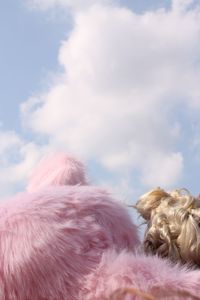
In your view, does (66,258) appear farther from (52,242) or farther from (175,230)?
(175,230)

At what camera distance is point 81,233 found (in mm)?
804

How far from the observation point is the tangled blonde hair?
1.10 m

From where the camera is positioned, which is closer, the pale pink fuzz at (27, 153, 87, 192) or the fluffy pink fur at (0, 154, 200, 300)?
the fluffy pink fur at (0, 154, 200, 300)

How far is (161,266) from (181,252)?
345mm

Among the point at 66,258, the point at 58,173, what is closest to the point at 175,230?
the point at 58,173

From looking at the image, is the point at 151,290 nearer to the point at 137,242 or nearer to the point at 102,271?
the point at 102,271

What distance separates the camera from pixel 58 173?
1.13m

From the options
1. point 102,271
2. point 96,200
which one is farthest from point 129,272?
point 96,200

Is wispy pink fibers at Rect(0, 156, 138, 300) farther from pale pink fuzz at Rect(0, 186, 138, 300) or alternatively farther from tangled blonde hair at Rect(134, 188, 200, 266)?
tangled blonde hair at Rect(134, 188, 200, 266)

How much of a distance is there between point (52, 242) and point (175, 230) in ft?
1.39

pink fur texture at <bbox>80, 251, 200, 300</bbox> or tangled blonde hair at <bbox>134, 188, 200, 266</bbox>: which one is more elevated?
tangled blonde hair at <bbox>134, 188, 200, 266</bbox>

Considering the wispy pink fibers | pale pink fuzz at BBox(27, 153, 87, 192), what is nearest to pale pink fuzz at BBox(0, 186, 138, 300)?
the wispy pink fibers

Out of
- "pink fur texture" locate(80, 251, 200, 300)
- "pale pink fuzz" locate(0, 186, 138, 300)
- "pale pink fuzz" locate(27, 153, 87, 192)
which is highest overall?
"pale pink fuzz" locate(27, 153, 87, 192)

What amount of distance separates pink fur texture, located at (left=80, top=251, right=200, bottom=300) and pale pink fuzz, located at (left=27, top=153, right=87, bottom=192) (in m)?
0.35
